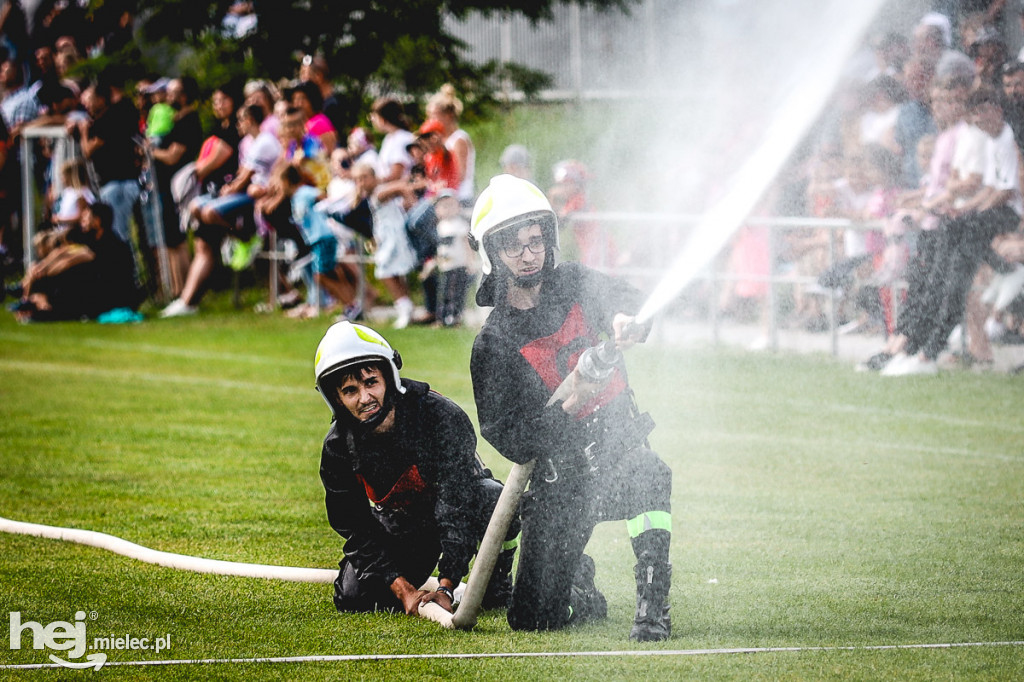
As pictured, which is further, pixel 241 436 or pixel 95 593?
pixel 241 436

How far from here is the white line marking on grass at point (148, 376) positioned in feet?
40.2

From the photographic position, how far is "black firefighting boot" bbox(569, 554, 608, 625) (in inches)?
222

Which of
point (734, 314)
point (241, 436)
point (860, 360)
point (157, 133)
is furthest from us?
point (157, 133)

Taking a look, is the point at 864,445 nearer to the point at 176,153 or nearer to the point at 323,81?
the point at 323,81

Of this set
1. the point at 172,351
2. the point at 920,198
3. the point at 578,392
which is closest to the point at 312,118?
the point at 172,351

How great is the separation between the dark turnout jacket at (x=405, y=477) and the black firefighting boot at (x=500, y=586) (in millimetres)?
142

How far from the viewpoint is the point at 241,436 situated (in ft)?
33.1

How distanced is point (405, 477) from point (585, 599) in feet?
2.63

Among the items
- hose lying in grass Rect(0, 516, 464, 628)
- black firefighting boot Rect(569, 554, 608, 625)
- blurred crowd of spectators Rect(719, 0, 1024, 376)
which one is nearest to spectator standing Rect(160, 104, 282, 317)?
blurred crowd of spectators Rect(719, 0, 1024, 376)

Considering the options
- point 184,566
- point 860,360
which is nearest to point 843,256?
point 860,360

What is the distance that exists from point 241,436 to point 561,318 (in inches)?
193

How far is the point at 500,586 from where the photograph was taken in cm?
595

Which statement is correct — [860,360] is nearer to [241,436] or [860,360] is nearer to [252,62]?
[241,436]

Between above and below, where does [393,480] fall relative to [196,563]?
above
